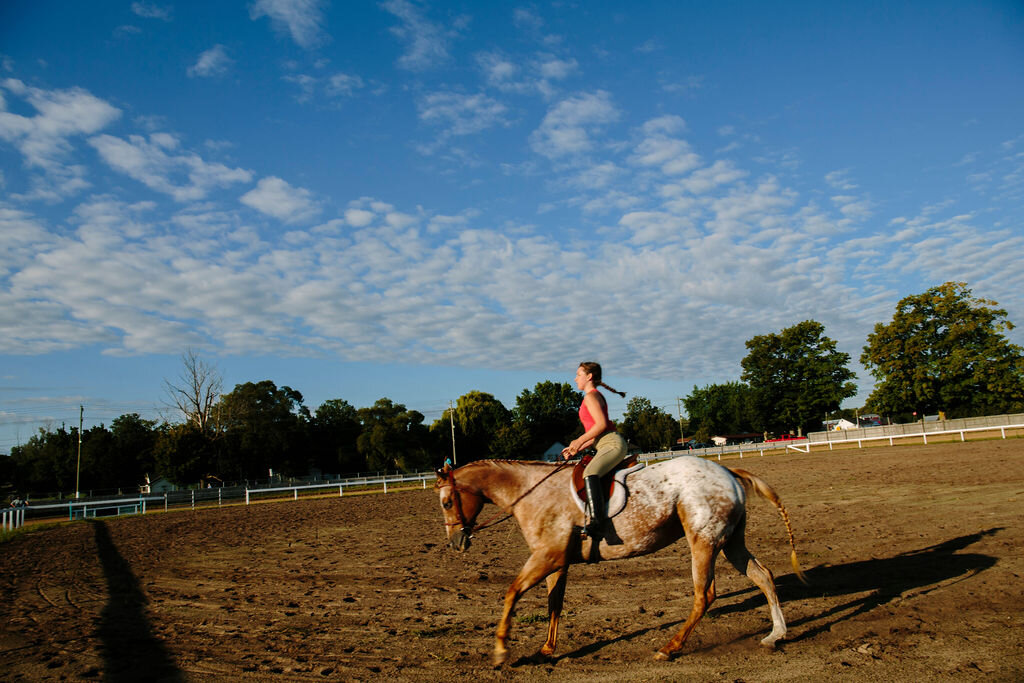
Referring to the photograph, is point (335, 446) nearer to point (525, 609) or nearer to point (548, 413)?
point (548, 413)

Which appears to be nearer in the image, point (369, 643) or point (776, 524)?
point (369, 643)

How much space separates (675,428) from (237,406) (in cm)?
5473

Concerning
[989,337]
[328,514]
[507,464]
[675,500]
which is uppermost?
[989,337]

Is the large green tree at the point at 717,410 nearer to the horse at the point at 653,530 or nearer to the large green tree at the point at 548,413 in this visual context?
the large green tree at the point at 548,413

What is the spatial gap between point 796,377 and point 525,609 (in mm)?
76855

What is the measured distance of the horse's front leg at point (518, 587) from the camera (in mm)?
5387

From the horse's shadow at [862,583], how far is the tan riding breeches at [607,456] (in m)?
1.80

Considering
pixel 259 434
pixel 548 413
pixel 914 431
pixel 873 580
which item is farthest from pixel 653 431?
pixel 873 580

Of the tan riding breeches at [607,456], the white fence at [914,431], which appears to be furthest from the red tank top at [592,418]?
the white fence at [914,431]

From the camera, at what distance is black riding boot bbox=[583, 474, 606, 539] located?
5.56 m

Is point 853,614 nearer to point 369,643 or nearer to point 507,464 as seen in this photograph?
point 507,464

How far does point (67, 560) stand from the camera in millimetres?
14398

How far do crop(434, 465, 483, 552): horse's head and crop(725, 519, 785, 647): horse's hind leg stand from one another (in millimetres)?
2658

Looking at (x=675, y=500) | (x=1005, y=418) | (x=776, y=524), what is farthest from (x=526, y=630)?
(x=1005, y=418)
